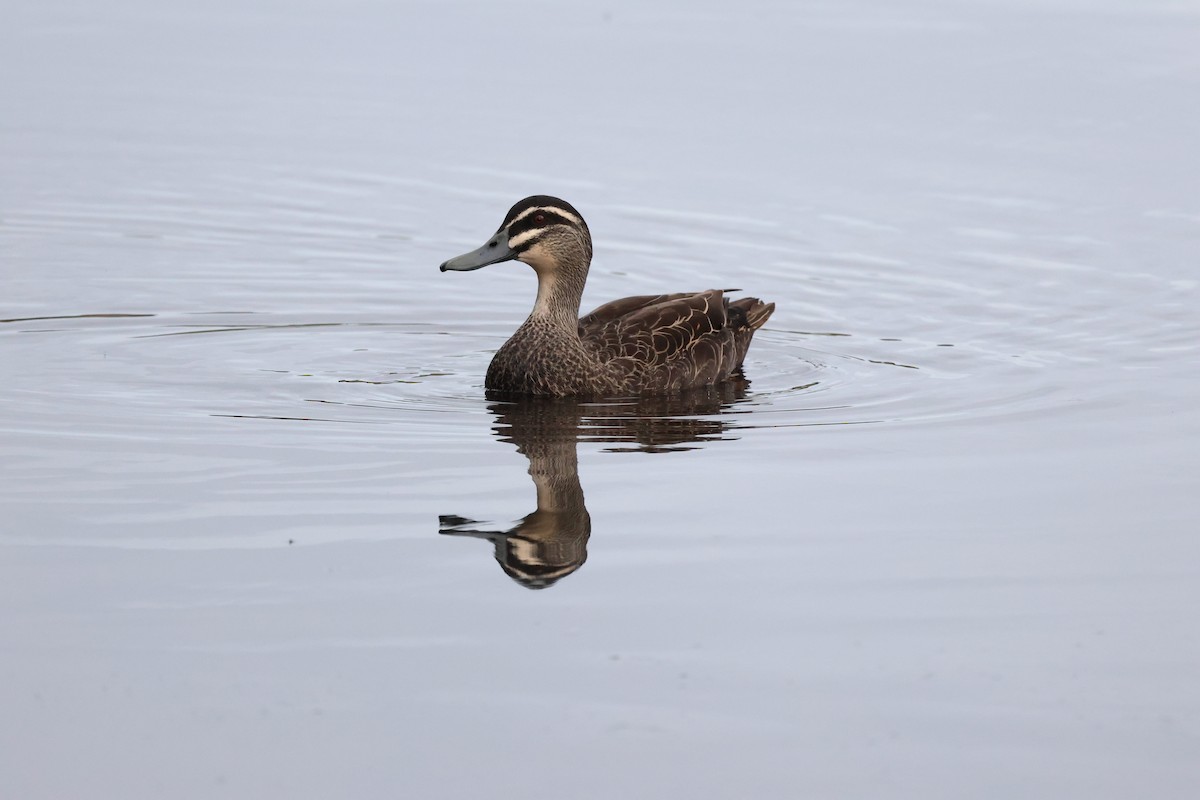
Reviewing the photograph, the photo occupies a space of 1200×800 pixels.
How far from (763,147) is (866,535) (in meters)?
11.6

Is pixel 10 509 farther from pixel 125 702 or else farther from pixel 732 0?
pixel 732 0

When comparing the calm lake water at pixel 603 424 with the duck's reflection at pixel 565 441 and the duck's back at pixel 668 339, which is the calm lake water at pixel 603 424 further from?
the duck's back at pixel 668 339

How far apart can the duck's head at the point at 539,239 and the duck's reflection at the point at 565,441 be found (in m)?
0.99

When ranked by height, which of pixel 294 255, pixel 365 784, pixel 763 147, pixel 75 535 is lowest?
pixel 365 784

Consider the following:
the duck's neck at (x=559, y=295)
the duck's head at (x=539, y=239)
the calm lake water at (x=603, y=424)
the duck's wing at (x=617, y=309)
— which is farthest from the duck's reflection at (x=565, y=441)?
the duck's head at (x=539, y=239)

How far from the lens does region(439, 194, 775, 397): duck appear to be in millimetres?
13094

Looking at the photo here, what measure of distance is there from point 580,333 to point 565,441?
2.29 meters

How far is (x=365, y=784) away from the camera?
6.38 metres

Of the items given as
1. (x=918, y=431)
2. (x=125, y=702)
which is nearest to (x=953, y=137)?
(x=918, y=431)

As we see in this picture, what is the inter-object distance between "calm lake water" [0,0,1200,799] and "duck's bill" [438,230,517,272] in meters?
0.88

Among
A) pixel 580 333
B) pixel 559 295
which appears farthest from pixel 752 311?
pixel 559 295

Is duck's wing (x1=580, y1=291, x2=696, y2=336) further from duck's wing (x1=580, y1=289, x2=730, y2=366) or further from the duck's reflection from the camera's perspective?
the duck's reflection

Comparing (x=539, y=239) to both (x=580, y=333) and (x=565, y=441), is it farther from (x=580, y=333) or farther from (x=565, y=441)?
(x=565, y=441)

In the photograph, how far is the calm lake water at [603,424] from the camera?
6926 millimetres
